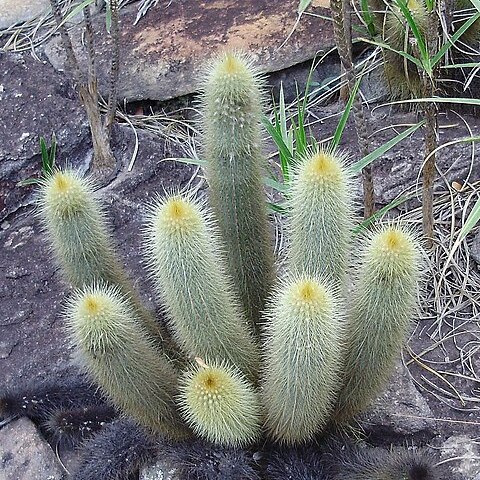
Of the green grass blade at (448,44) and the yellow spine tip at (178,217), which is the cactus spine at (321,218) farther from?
the green grass blade at (448,44)

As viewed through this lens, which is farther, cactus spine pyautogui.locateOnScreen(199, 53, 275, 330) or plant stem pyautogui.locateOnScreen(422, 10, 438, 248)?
plant stem pyautogui.locateOnScreen(422, 10, 438, 248)

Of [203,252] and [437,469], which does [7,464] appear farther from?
[437,469]

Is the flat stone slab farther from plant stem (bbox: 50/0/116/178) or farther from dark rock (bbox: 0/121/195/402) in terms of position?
plant stem (bbox: 50/0/116/178)

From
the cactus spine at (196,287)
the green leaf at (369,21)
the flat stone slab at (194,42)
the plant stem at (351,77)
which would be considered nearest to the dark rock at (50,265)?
the flat stone slab at (194,42)

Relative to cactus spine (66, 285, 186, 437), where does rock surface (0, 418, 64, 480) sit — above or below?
below

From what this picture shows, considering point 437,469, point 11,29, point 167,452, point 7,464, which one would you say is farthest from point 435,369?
point 11,29

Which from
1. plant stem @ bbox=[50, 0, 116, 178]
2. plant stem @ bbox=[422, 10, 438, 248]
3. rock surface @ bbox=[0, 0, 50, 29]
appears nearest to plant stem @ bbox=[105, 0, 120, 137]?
plant stem @ bbox=[50, 0, 116, 178]

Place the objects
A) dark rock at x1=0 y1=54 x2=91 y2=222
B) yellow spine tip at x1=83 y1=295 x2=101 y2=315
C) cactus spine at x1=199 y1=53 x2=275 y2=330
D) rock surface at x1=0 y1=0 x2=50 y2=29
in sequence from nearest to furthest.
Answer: yellow spine tip at x1=83 y1=295 x2=101 y2=315 → cactus spine at x1=199 y1=53 x2=275 y2=330 → dark rock at x1=0 y1=54 x2=91 y2=222 → rock surface at x1=0 y1=0 x2=50 y2=29

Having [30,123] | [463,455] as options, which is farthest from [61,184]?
[30,123]
